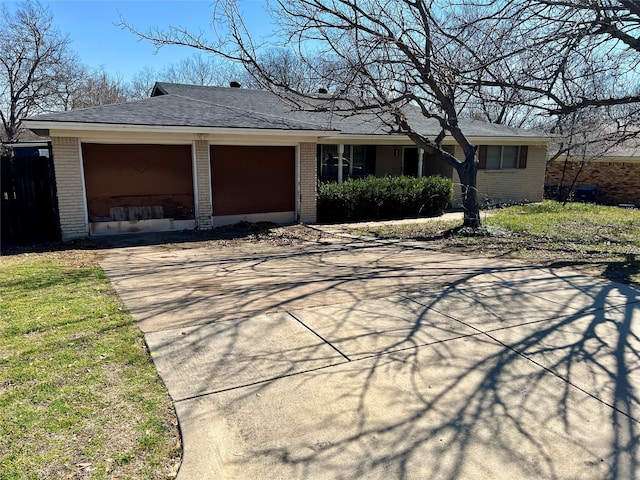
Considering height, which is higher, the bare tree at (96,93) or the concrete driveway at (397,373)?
the bare tree at (96,93)

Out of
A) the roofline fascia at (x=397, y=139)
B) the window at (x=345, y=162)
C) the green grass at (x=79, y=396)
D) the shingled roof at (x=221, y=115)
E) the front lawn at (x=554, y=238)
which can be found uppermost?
the shingled roof at (x=221, y=115)

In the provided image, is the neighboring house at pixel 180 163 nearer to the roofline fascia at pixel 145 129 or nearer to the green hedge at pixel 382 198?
the roofline fascia at pixel 145 129

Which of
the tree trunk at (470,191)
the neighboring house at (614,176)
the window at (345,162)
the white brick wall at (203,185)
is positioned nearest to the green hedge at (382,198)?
the window at (345,162)

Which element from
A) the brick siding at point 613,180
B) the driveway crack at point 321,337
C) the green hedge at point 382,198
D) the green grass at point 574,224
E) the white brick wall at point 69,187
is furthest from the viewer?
the brick siding at point 613,180

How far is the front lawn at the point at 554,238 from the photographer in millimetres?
7887

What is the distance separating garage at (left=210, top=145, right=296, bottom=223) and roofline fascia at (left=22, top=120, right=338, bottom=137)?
0.87 metres

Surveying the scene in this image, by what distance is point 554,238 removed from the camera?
1038 cm

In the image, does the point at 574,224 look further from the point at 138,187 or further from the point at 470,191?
the point at 138,187

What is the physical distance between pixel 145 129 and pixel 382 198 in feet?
23.1

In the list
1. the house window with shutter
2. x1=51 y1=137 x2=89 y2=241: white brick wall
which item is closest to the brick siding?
the house window with shutter

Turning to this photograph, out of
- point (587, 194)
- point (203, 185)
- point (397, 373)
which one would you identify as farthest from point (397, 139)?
point (587, 194)

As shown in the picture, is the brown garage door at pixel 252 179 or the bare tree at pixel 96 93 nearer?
the brown garage door at pixel 252 179

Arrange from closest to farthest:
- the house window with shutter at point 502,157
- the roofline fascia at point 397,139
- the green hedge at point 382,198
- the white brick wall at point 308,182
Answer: the white brick wall at point 308,182 < the green hedge at point 382,198 < the roofline fascia at point 397,139 < the house window with shutter at point 502,157

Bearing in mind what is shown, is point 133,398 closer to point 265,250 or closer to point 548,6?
point 265,250
